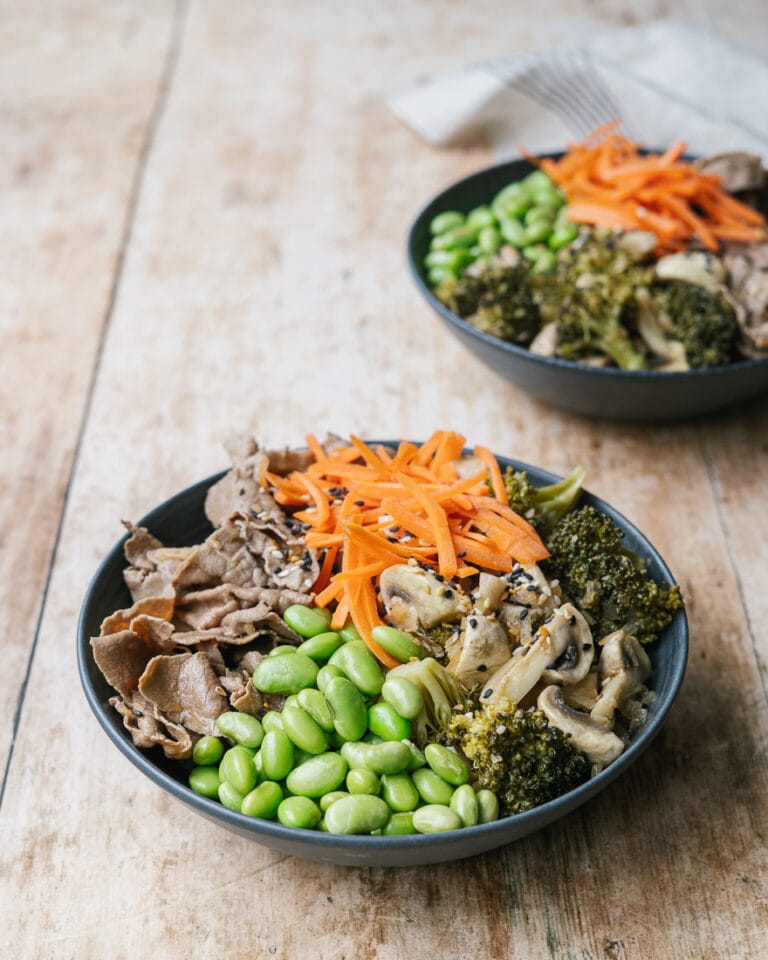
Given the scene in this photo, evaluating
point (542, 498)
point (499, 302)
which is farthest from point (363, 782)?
point (499, 302)

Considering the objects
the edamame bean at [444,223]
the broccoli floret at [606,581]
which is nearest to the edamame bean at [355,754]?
the broccoli floret at [606,581]

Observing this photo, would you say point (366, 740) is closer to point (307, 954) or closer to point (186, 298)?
point (307, 954)

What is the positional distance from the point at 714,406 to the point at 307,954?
6.01 feet

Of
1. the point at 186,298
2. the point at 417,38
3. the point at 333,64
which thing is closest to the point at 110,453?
the point at 186,298

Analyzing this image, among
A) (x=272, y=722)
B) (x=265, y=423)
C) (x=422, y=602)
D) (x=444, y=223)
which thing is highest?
(x=422, y=602)

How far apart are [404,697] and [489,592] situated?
0.28 metres

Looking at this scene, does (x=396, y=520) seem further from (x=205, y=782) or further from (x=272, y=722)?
(x=205, y=782)

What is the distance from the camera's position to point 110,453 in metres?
3.20

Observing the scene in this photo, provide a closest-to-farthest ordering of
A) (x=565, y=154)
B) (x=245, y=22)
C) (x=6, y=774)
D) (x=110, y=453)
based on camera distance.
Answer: (x=6, y=774)
(x=110, y=453)
(x=565, y=154)
(x=245, y=22)

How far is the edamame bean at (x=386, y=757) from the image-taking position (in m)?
1.85

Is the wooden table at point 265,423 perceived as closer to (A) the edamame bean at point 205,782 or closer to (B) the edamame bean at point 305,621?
(A) the edamame bean at point 205,782

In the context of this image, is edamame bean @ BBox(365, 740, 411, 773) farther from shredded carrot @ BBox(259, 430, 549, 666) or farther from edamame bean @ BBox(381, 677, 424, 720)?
shredded carrot @ BBox(259, 430, 549, 666)

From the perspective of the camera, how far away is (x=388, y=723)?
1.90 meters

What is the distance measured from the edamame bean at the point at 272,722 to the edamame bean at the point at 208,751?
96mm
